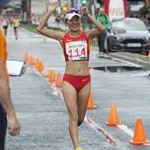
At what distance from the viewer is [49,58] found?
2672cm

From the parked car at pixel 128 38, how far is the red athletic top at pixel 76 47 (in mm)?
19945

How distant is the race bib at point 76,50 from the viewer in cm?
818

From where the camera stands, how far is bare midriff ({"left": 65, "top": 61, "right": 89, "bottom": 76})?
809 cm

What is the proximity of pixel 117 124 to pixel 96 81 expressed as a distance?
22.7 ft

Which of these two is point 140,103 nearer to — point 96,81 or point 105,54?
point 96,81

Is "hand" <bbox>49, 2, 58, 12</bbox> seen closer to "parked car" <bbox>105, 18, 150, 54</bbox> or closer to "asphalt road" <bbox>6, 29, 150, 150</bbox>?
"asphalt road" <bbox>6, 29, 150, 150</bbox>

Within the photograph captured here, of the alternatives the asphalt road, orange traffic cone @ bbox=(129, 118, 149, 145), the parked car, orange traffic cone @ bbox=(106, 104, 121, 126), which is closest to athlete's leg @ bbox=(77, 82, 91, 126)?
the asphalt road

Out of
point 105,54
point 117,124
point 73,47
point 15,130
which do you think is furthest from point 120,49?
point 15,130

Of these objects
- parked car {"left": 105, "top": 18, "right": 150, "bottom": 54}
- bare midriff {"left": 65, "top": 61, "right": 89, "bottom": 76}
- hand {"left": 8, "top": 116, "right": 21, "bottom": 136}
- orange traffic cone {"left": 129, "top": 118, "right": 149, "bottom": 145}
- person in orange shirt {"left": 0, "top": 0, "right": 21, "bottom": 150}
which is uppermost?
person in orange shirt {"left": 0, "top": 0, "right": 21, "bottom": 150}

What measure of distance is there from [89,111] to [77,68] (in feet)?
13.2

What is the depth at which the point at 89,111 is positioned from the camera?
12.1m

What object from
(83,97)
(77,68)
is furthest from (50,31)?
(83,97)

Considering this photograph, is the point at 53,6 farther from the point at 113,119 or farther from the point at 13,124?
the point at 13,124

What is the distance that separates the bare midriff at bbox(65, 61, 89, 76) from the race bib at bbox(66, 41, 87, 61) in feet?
0.22
